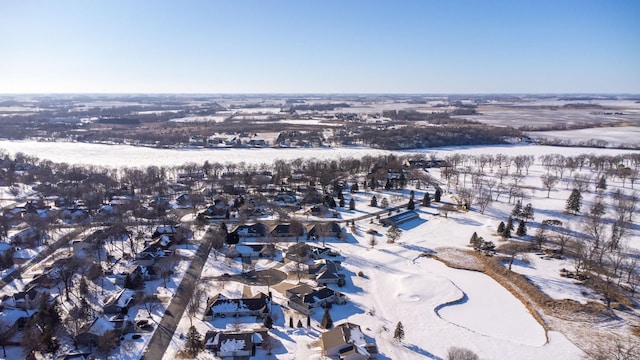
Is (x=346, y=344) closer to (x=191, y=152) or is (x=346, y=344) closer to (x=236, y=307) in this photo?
(x=236, y=307)

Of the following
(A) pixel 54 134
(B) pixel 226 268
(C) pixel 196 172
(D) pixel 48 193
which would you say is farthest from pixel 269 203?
(A) pixel 54 134

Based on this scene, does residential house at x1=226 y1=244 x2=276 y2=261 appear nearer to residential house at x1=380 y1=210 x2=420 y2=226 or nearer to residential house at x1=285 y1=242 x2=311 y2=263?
residential house at x1=285 y1=242 x2=311 y2=263

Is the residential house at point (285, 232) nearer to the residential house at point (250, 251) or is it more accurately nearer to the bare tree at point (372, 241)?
the residential house at point (250, 251)

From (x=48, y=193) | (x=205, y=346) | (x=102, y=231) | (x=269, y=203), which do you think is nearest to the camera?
(x=205, y=346)

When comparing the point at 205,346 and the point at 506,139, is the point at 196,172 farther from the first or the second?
the point at 506,139

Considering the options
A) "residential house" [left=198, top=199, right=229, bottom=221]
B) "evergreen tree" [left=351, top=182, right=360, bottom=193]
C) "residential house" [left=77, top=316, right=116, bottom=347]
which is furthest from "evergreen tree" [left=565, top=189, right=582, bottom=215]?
"residential house" [left=77, top=316, right=116, bottom=347]

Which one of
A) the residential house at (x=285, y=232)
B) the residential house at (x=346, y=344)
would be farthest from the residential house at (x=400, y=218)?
the residential house at (x=346, y=344)
